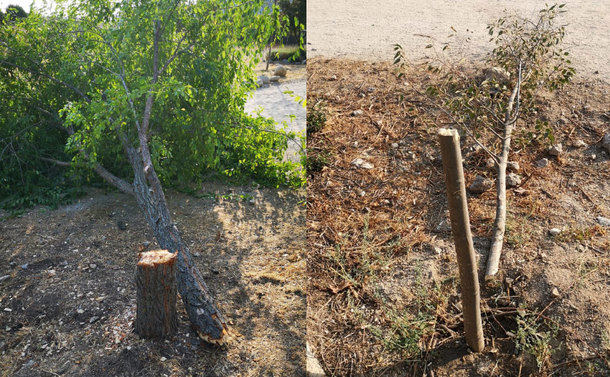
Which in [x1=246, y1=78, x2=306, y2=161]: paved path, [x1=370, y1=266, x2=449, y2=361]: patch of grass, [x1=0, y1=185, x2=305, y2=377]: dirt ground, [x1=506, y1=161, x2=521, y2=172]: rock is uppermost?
[x1=506, y1=161, x2=521, y2=172]: rock

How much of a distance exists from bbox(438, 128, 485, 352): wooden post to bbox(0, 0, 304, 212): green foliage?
2.73 meters

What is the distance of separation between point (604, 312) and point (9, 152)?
5623 millimetres

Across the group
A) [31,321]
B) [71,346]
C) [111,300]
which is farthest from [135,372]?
[31,321]

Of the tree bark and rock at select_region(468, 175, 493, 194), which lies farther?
rock at select_region(468, 175, 493, 194)

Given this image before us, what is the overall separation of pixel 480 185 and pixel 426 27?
369 cm

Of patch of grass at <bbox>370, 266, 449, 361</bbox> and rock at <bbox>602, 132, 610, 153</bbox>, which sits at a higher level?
rock at <bbox>602, 132, 610, 153</bbox>

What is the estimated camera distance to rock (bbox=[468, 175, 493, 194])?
437cm

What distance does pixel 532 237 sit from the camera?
3822 mm

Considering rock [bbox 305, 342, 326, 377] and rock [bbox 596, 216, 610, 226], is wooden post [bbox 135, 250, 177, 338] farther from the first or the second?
rock [bbox 596, 216, 610, 226]

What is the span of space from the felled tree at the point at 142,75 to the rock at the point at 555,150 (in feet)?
8.98

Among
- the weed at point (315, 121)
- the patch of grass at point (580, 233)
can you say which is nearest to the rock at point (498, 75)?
the weed at point (315, 121)

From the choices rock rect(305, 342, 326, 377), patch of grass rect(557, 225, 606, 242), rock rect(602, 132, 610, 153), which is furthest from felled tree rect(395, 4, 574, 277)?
rock rect(305, 342, 326, 377)

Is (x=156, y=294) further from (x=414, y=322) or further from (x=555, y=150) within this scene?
(x=555, y=150)

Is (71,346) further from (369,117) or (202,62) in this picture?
(369,117)
